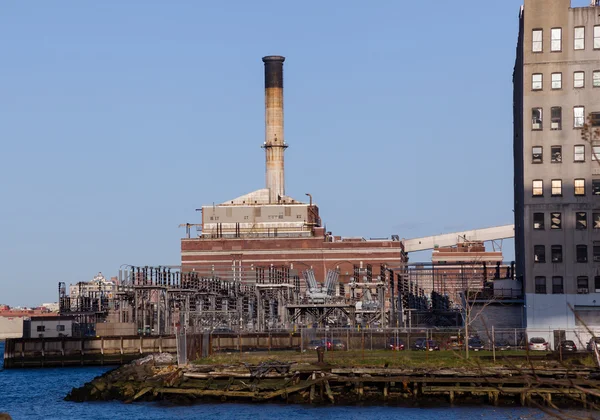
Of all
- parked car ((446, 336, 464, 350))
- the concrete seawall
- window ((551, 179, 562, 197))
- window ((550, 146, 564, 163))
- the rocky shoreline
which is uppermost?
window ((550, 146, 564, 163))

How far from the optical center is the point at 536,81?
89188mm

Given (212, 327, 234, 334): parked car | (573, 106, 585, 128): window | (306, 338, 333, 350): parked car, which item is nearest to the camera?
(306, 338, 333, 350): parked car

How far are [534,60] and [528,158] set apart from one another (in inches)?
322

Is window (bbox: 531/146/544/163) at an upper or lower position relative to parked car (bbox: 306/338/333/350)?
upper

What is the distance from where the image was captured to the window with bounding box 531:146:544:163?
89375 millimetres

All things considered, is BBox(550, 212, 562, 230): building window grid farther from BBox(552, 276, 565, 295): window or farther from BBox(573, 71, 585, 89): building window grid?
A: BBox(573, 71, 585, 89): building window grid

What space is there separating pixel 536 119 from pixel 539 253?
11.2 metres

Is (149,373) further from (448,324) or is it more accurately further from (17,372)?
(448,324)

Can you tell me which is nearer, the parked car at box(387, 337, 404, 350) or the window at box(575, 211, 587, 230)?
the parked car at box(387, 337, 404, 350)

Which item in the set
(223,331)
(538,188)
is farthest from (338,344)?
(223,331)

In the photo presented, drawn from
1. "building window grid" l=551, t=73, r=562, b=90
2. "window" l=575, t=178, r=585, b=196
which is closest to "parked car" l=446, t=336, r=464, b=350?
"window" l=575, t=178, r=585, b=196

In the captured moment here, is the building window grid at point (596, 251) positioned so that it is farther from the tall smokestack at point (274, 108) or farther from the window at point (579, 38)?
the tall smokestack at point (274, 108)

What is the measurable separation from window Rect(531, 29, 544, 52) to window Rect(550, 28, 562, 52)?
2.93 feet

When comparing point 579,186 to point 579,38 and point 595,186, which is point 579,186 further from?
point 579,38
